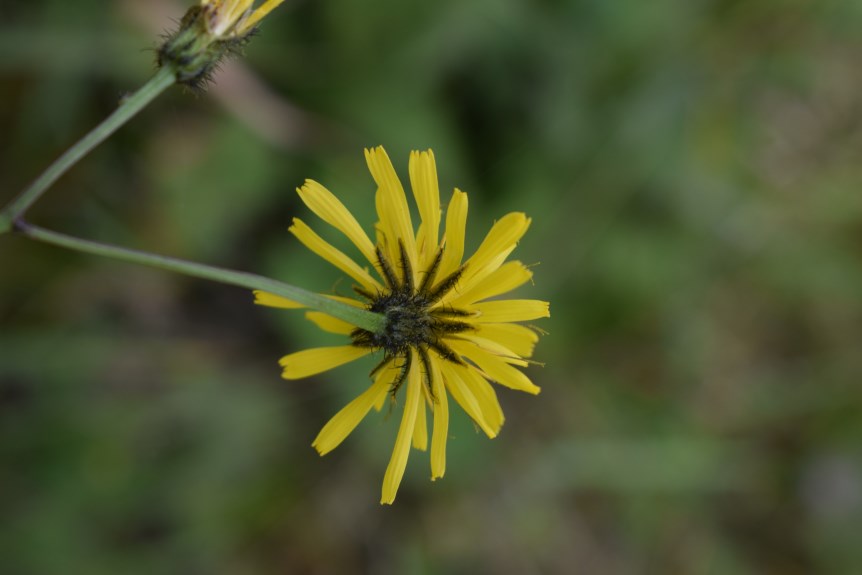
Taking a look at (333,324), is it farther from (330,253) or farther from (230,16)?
(230,16)

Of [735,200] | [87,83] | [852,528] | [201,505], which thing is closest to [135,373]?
[201,505]

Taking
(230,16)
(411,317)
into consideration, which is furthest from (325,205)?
(230,16)

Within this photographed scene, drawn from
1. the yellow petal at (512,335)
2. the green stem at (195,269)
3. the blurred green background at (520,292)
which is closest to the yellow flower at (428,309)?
the yellow petal at (512,335)

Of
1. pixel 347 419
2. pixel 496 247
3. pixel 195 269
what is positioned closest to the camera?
pixel 195 269

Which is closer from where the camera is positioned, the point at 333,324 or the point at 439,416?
the point at 439,416

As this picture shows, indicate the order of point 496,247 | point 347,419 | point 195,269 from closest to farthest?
1. point 195,269
2. point 496,247
3. point 347,419

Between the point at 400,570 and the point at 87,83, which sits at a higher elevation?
the point at 87,83

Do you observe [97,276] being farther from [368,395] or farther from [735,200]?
[735,200]
